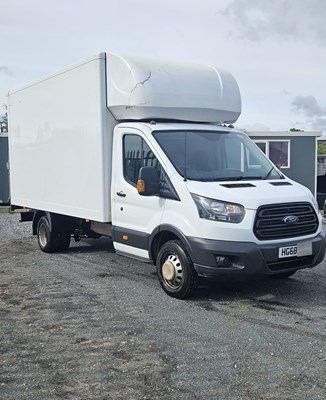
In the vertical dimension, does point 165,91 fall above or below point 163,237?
above

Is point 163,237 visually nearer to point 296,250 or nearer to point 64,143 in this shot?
point 296,250

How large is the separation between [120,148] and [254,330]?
10.6ft

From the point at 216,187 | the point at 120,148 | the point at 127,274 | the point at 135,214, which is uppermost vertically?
the point at 120,148

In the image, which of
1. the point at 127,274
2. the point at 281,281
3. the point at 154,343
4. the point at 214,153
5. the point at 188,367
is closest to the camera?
the point at 188,367

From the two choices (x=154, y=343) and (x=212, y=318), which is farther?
(x=212, y=318)

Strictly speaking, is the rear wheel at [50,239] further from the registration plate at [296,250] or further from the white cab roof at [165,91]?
the registration plate at [296,250]

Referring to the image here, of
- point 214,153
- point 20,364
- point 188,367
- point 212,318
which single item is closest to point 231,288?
point 212,318

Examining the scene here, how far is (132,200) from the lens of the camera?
6.97m

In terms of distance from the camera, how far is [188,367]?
4387 millimetres

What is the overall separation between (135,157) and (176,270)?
1677 millimetres

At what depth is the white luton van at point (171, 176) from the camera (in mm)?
5988

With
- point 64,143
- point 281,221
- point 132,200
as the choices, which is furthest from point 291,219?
point 64,143

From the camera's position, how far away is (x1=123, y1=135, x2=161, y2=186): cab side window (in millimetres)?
6773

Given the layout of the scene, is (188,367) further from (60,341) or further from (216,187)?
(216,187)
